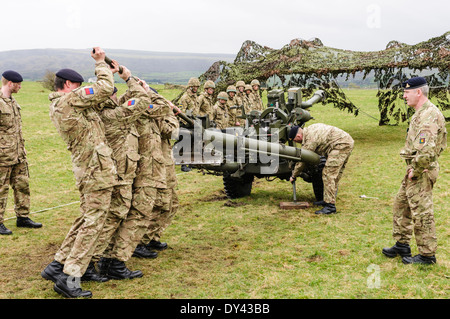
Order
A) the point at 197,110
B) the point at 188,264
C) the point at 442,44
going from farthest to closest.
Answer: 1. the point at 442,44
2. the point at 197,110
3. the point at 188,264

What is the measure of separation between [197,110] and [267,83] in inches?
228

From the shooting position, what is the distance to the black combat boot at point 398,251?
515cm

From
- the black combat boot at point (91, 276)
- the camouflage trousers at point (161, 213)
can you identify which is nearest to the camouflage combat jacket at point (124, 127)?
the camouflage trousers at point (161, 213)

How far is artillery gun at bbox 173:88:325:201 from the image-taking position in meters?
7.03

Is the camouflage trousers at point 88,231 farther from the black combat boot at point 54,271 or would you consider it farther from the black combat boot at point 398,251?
the black combat boot at point 398,251

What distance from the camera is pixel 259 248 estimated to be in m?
5.90

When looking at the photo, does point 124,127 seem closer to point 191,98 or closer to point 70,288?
point 70,288

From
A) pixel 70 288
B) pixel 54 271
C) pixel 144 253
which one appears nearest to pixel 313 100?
pixel 144 253

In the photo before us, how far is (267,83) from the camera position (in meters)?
17.0

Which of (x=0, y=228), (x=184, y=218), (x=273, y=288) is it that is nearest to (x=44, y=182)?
(x=0, y=228)

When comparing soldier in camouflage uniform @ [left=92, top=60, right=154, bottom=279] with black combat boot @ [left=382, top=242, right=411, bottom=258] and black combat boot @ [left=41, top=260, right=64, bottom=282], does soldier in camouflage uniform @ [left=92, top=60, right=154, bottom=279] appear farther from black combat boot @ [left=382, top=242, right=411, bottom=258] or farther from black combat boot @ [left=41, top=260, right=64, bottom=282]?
black combat boot @ [left=382, top=242, right=411, bottom=258]

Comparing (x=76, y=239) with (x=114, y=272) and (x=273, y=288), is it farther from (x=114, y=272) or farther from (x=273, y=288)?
(x=273, y=288)

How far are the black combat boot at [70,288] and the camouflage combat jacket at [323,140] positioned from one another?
4457mm

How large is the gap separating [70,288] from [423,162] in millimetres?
3871
